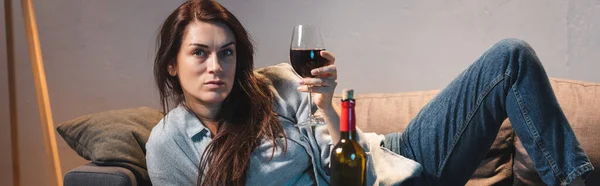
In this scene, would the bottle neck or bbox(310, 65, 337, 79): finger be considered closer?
the bottle neck

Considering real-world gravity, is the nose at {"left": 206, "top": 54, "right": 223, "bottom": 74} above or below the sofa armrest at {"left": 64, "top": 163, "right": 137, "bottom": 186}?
above

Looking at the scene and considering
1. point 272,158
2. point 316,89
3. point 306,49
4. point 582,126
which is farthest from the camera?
point 582,126

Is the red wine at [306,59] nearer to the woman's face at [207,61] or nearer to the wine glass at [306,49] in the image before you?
the wine glass at [306,49]

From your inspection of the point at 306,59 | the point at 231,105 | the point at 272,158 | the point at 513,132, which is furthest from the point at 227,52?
the point at 513,132

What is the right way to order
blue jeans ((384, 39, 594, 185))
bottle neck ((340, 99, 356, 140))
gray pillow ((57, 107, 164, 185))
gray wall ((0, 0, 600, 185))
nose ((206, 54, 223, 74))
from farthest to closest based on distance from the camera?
gray wall ((0, 0, 600, 185)), gray pillow ((57, 107, 164, 185)), nose ((206, 54, 223, 74)), blue jeans ((384, 39, 594, 185)), bottle neck ((340, 99, 356, 140))

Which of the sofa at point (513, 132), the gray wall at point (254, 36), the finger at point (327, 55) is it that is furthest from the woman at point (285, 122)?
the gray wall at point (254, 36)

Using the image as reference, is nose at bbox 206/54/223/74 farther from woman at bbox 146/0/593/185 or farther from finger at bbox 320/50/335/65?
finger at bbox 320/50/335/65

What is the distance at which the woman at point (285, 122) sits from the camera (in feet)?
5.94

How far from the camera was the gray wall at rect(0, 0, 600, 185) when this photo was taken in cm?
293

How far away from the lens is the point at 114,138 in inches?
84.1

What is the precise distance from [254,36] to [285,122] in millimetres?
1107

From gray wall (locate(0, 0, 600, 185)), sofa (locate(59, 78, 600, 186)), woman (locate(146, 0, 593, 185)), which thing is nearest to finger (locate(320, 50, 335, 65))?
woman (locate(146, 0, 593, 185))

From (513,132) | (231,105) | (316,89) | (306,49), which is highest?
(306,49)

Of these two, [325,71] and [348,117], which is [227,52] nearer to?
[325,71]
